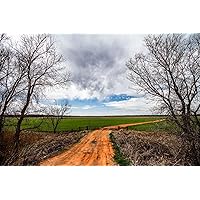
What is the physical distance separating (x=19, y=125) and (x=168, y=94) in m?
2.26

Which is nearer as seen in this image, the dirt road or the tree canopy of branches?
the dirt road

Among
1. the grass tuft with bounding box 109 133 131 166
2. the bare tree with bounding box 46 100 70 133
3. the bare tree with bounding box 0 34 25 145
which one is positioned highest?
the bare tree with bounding box 0 34 25 145

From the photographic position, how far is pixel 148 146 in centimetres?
614

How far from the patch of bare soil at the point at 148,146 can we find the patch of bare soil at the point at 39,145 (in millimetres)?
595

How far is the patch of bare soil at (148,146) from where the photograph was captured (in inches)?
232

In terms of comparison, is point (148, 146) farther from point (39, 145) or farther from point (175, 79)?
point (39, 145)

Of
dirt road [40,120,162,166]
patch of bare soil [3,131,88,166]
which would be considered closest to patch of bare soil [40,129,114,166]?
dirt road [40,120,162,166]

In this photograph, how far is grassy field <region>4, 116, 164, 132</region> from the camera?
5934 mm

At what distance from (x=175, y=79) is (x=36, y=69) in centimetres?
207

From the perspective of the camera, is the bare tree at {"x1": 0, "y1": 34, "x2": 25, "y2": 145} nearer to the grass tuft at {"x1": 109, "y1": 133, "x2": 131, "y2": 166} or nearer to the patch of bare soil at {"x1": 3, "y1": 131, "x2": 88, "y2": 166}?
the patch of bare soil at {"x1": 3, "y1": 131, "x2": 88, "y2": 166}

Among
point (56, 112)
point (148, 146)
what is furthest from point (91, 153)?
point (148, 146)

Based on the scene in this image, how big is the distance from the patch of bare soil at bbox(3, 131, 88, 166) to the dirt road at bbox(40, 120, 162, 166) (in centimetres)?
11
